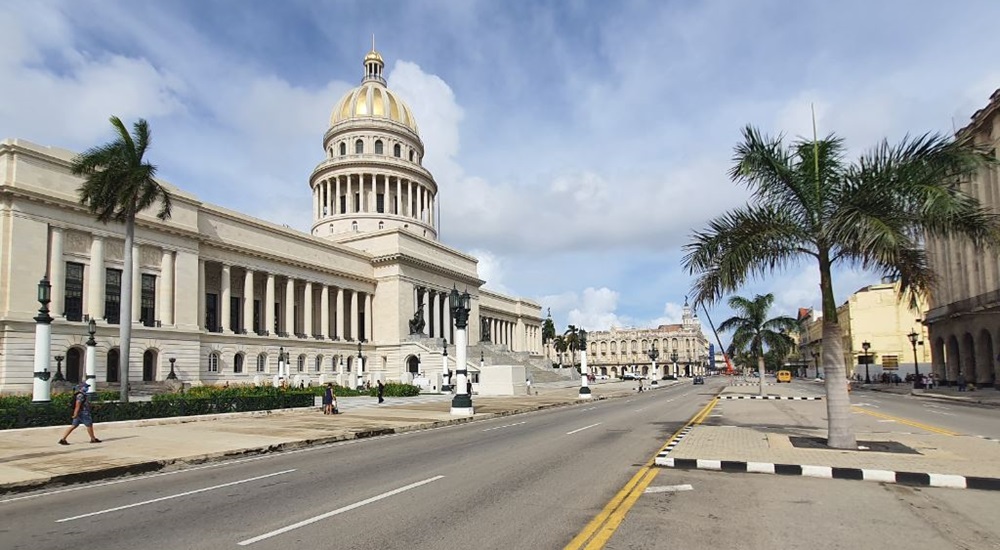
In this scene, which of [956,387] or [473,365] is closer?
[956,387]

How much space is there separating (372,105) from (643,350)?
98.2m

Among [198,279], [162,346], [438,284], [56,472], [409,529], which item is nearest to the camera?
[409,529]

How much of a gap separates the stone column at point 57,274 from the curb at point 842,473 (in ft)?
139

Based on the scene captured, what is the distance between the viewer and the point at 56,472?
39.1 feet

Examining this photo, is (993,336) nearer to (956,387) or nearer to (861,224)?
(956,387)

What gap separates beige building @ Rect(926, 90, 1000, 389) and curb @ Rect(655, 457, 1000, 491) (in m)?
34.4

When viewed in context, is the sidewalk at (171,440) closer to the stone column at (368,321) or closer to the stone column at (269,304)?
the stone column at (269,304)

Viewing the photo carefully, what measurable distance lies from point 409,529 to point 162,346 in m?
46.7

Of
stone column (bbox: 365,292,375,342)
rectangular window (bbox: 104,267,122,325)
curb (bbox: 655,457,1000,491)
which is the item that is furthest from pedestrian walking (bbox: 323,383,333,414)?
stone column (bbox: 365,292,375,342)

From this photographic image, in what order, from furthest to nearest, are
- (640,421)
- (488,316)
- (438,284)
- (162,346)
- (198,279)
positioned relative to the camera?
1. (488,316)
2. (438,284)
3. (198,279)
4. (162,346)
5. (640,421)

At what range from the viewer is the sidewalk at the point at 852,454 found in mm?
9781

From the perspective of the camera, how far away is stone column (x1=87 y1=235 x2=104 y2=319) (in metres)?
43.2

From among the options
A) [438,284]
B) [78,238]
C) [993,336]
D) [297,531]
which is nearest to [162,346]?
[78,238]

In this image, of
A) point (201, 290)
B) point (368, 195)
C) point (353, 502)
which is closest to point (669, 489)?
point (353, 502)
